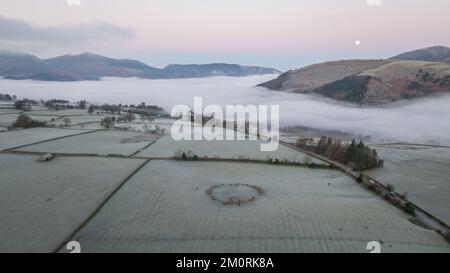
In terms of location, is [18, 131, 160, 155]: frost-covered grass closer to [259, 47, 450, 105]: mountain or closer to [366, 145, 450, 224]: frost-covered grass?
[366, 145, 450, 224]: frost-covered grass

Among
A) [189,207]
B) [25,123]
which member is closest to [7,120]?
[25,123]

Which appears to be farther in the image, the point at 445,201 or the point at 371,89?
the point at 371,89

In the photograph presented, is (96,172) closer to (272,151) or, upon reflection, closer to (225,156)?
(225,156)

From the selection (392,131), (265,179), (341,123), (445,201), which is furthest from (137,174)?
(341,123)

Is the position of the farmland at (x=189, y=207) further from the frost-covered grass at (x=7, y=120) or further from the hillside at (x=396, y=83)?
the hillside at (x=396, y=83)

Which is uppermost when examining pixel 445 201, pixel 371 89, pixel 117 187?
pixel 371 89

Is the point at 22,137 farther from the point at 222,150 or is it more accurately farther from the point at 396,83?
the point at 396,83

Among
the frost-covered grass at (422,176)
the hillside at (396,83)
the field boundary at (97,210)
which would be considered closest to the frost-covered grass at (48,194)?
the field boundary at (97,210)
